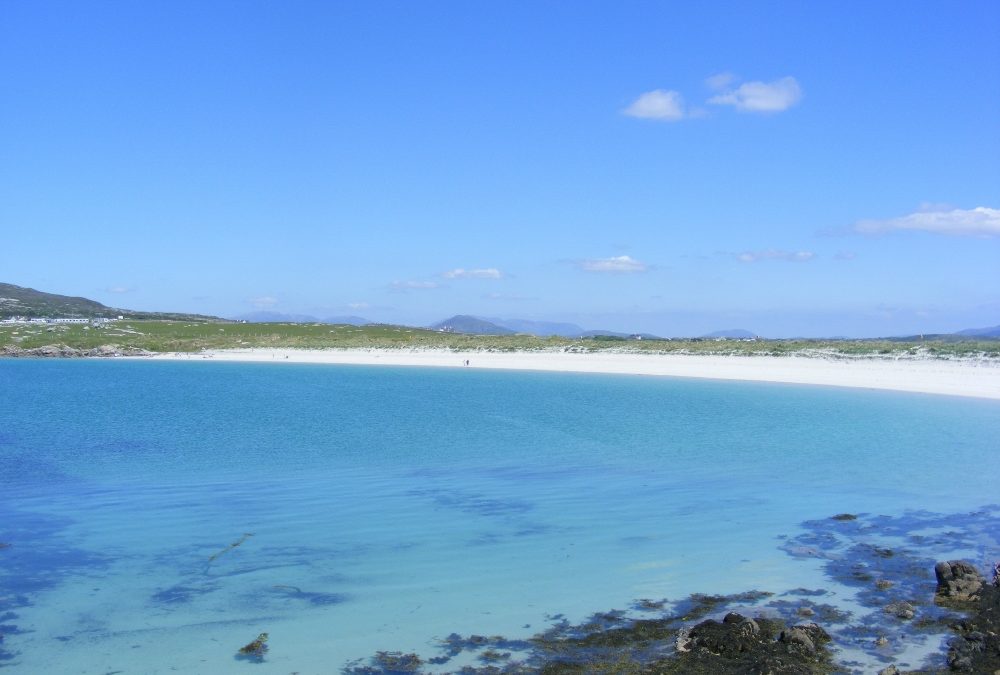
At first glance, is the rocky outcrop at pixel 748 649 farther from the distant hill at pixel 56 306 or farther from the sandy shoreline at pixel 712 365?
the distant hill at pixel 56 306

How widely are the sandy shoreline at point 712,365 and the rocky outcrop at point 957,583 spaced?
1015 inches

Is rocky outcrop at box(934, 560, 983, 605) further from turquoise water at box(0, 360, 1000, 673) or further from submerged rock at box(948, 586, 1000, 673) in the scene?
turquoise water at box(0, 360, 1000, 673)

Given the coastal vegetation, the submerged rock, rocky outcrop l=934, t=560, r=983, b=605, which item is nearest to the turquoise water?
the submerged rock

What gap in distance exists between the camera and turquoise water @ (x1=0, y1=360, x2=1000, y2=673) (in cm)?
742

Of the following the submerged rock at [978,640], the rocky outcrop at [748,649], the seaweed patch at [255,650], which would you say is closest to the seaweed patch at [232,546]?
the seaweed patch at [255,650]

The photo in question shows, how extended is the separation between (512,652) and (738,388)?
100 feet

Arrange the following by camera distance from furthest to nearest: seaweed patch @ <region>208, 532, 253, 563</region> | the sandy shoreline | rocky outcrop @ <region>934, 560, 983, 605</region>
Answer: the sandy shoreline
seaweed patch @ <region>208, 532, 253, 563</region>
rocky outcrop @ <region>934, 560, 983, 605</region>

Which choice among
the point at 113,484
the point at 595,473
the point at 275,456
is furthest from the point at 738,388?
the point at 113,484

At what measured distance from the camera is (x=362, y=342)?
207ft

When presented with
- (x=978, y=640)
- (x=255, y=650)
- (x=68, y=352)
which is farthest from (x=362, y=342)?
(x=978, y=640)

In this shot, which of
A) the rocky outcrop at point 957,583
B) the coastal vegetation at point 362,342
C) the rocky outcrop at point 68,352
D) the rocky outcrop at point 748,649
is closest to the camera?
the rocky outcrop at point 748,649

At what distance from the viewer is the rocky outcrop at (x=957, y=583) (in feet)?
25.5

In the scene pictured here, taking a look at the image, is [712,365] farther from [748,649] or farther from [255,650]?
[255,650]

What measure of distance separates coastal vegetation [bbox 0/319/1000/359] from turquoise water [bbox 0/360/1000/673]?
74.3 feet
